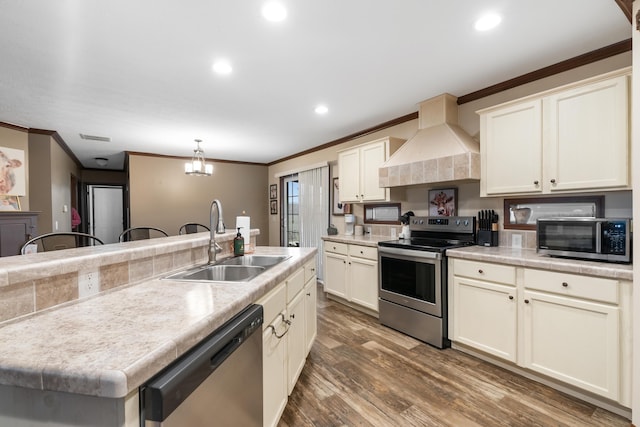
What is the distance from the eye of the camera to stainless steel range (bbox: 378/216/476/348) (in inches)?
105

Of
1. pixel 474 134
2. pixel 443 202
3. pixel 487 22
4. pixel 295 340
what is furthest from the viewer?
pixel 443 202

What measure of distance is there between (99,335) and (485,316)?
8.34ft

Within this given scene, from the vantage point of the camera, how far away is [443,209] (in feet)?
10.7

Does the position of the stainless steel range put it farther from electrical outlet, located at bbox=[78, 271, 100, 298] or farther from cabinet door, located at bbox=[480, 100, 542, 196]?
electrical outlet, located at bbox=[78, 271, 100, 298]

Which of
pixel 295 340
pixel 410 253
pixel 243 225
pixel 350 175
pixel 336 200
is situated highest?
pixel 350 175

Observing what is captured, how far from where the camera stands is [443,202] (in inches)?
129

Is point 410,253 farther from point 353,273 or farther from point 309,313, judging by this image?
point 309,313

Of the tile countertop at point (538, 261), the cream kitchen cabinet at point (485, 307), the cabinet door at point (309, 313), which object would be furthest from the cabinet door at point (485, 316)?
the cabinet door at point (309, 313)

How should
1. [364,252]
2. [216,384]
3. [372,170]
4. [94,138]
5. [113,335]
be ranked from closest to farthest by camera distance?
1. [113,335]
2. [216,384]
3. [364,252]
4. [372,170]
5. [94,138]

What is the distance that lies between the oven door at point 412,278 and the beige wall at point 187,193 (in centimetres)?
429

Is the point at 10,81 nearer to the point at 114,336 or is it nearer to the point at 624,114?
the point at 114,336

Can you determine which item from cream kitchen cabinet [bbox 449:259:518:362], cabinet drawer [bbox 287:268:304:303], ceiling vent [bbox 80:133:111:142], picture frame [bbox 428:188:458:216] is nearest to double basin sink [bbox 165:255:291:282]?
cabinet drawer [bbox 287:268:304:303]

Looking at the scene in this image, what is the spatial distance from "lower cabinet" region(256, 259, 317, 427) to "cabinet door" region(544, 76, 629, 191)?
2067 millimetres

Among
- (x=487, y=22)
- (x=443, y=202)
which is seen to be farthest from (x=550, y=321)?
(x=487, y=22)
